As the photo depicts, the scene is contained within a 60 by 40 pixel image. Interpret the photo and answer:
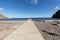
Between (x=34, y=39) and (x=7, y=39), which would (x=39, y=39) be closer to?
(x=34, y=39)

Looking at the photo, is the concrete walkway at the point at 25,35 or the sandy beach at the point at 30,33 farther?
the sandy beach at the point at 30,33

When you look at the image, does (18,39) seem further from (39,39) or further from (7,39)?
(39,39)

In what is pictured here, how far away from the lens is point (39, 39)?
716 cm

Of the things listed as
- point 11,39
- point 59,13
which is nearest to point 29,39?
point 11,39

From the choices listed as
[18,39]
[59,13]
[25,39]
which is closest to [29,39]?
[25,39]

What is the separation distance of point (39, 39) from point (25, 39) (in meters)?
0.90

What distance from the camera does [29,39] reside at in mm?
7152

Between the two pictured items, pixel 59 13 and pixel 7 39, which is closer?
pixel 7 39

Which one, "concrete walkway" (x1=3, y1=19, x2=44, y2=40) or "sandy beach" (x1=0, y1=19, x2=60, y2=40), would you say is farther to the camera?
"sandy beach" (x1=0, y1=19, x2=60, y2=40)

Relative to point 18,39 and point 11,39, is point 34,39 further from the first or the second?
point 11,39

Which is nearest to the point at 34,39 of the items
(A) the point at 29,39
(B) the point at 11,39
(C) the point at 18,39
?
(A) the point at 29,39

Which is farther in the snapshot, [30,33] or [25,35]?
[30,33]

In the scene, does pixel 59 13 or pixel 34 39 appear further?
pixel 59 13

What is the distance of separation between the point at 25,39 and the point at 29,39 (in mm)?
261
